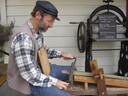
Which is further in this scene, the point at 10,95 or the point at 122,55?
the point at 122,55

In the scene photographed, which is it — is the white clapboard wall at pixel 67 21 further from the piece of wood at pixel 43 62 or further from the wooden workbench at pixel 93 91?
the wooden workbench at pixel 93 91

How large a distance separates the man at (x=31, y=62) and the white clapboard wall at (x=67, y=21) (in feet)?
5.11

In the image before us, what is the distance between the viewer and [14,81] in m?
1.76

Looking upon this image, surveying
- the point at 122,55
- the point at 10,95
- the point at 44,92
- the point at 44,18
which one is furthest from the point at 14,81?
the point at 122,55

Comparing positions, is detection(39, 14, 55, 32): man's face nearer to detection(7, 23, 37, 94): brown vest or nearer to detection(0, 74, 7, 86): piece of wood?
detection(7, 23, 37, 94): brown vest

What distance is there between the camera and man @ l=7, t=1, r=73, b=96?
5.28ft

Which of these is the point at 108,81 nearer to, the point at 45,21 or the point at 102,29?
the point at 45,21

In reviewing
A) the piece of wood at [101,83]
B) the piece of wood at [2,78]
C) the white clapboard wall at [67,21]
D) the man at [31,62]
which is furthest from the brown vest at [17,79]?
the white clapboard wall at [67,21]

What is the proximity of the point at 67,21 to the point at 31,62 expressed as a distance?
1.87 metres

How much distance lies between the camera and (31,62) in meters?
1.62

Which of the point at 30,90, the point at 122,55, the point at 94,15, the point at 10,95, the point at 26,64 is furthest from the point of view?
the point at 122,55

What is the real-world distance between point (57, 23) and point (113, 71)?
1.20 m

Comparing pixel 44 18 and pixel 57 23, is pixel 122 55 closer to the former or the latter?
pixel 57 23

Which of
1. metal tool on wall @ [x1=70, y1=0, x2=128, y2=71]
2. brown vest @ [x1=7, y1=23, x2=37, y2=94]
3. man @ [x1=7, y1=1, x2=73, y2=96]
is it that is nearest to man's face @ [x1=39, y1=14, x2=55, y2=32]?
man @ [x1=7, y1=1, x2=73, y2=96]
